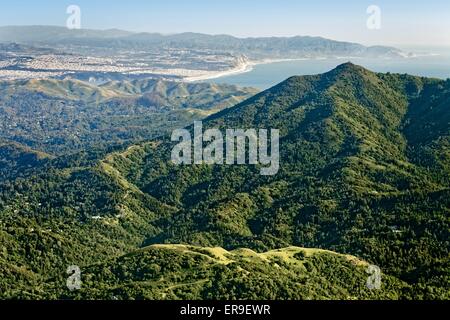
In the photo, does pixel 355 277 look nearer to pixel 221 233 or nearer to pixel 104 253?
pixel 221 233
